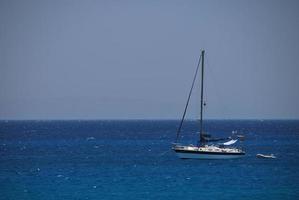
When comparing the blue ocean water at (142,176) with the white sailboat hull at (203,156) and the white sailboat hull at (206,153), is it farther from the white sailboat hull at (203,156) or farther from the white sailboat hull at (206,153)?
the white sailboat hull at (206,153)

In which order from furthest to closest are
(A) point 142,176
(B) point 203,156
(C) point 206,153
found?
(B) point 203,156 < (C) point 206,153 < (A) point 142,176

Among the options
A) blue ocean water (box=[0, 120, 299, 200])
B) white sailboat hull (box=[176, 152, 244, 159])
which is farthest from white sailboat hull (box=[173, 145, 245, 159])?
blue ocean water (box=[0, 120, 299, 200])

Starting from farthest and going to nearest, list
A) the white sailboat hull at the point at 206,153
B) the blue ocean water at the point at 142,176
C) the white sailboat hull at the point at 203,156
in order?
1. the white sailboat hull at the point at 203,156
2. the white sailboat hull at the point at 206,153
3. the blue ocean water at the point at 142,176

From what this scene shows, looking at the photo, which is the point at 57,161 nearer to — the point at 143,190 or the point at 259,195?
the point at 143,190

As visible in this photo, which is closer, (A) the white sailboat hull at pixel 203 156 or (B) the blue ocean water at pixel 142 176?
(B) the blue ocean water at pixel 142 176

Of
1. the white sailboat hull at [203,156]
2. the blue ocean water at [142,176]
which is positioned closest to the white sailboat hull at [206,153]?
the white sailboat hull at [203,156]

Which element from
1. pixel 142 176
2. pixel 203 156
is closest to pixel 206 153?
pixel 203 156

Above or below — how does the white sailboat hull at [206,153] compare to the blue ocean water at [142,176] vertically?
above

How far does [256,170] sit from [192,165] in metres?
9.00

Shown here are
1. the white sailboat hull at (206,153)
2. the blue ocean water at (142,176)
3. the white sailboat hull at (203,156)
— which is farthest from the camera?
the white sailboat hull at (203,156)

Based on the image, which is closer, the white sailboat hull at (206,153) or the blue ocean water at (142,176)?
the blue ocean water at (142,176)

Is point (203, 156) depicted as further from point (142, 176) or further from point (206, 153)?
point (142, 176)

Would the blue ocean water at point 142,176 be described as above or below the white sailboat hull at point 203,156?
below

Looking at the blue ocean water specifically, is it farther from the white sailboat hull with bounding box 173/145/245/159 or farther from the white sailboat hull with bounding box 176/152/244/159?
the white sailboat hull with bounding box 173/145/245/159
